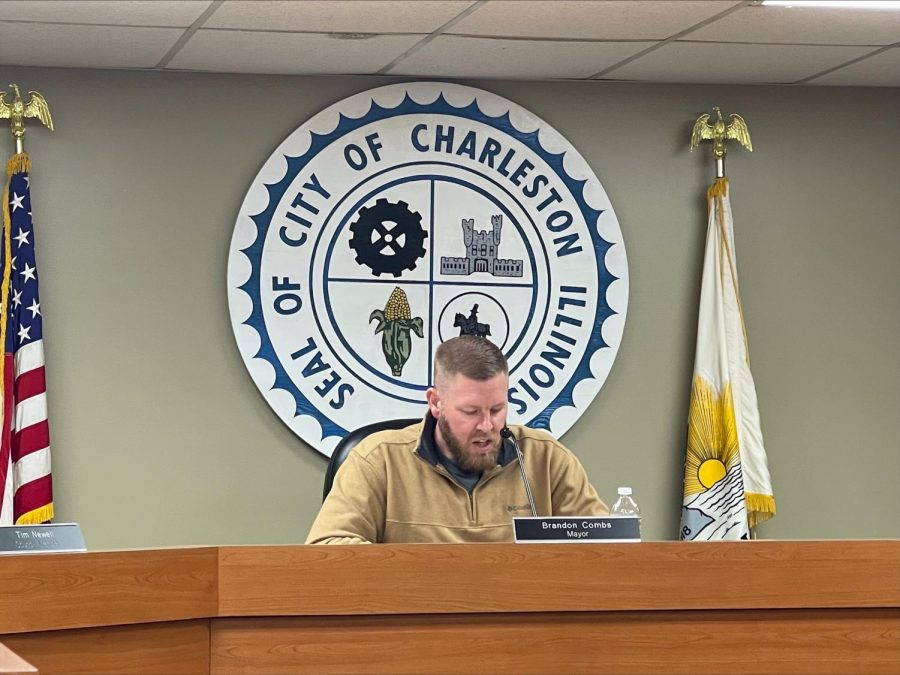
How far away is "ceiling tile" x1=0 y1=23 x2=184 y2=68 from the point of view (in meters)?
3.79

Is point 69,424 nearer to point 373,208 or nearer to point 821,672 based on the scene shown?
point 373,208

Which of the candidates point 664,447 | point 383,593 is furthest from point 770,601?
point 664,447

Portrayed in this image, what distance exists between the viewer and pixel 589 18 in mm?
3754

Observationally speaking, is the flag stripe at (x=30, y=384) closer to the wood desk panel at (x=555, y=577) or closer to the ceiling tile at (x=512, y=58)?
the ceiling tile at (x=512, y=58)

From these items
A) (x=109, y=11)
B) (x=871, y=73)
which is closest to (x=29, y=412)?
(x=109, y=11)

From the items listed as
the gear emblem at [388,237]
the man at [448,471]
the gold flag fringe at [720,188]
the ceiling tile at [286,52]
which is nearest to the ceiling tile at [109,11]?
the ceiling tile at [286,52]

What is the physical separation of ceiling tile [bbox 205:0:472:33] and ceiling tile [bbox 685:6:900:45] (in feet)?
2.61

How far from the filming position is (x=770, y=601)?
2738 millimetres

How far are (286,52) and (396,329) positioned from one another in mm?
959

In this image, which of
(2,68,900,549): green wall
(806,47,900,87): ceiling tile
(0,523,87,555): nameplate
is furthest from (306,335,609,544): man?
(806,47,900,87): ceiling tile

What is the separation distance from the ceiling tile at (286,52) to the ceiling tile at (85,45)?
0.09 meters

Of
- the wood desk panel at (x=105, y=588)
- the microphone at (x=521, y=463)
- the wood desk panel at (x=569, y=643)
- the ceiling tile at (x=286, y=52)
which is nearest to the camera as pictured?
the wood desk panel at (x=105, y=588)

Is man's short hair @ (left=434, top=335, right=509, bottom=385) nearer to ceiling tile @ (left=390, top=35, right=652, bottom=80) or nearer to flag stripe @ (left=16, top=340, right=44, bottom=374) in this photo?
ceiling tile @ (left=390, top=35, right=652, bottom=80)

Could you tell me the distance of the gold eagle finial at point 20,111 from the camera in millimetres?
4082
